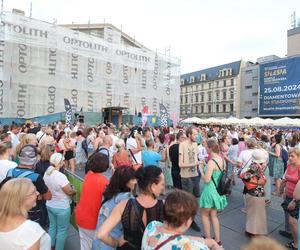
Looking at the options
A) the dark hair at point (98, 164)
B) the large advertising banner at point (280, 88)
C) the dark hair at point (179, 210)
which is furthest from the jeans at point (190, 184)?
the large advertising banner at point (280, 88)

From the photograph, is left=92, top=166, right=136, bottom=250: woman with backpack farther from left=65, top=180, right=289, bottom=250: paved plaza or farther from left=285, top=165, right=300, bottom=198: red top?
left=285, top=165, right=300, bottom=198: red top

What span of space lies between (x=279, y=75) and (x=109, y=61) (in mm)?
31734

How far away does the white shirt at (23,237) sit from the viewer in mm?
1759

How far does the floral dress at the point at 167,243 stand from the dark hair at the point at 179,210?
92mm

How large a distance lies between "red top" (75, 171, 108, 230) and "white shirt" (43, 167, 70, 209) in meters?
0.53

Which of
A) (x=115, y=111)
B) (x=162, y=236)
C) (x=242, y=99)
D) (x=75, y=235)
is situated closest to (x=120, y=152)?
(x=75, y=235)

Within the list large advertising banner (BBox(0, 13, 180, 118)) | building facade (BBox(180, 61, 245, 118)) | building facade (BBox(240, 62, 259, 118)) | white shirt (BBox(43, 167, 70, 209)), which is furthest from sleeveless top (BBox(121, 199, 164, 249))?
building facade (BBox(180, 61, 245, 118))

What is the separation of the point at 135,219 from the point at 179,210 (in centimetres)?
49

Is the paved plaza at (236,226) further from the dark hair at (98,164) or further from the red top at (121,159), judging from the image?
the dark hair at (98,164)

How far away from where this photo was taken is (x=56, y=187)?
10.9ft

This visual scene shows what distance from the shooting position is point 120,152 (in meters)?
5.07

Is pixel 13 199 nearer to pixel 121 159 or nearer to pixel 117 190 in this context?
pixel 117 190

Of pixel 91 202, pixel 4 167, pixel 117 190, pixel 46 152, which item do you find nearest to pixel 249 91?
pixel 46 152

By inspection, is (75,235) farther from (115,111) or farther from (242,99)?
(242,99)
